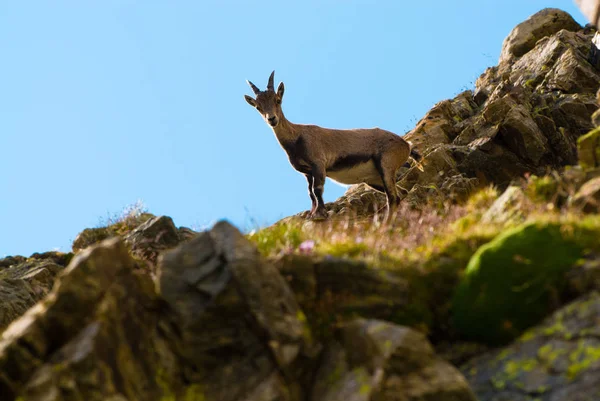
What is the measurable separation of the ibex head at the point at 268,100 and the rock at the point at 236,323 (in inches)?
446

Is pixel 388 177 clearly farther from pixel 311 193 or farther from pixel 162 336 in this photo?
pixel 162 336

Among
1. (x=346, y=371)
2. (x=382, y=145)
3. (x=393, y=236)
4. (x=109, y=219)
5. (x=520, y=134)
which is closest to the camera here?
(x=346, y=371)

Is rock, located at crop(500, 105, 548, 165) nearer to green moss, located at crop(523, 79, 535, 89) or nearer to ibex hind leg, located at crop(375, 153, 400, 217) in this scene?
ibex hind leg, located at crop(375, 153, 400, 217)

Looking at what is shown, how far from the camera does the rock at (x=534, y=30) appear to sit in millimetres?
34469

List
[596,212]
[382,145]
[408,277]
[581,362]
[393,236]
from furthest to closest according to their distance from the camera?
[382,145] → [393,236] → [596,212] → [408,277] → [581,362]

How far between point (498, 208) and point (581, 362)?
385cm

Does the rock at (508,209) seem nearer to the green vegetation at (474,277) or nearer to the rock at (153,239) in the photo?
the green vegetation at (474,277)

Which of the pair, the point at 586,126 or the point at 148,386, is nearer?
the point at 148,386

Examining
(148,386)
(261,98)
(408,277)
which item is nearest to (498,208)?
(408,277)

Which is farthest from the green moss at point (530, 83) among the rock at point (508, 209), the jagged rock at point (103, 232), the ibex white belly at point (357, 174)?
the rock at point (508, 209)

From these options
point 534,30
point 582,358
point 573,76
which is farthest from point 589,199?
point 534,30

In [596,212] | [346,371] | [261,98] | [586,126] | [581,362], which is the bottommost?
[581,362]

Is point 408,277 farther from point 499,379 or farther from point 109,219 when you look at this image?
point 109,219

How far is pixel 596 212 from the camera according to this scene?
938 cm
